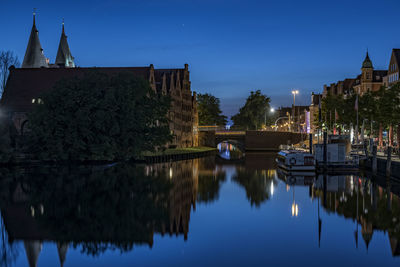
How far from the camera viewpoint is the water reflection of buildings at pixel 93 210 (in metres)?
23.4

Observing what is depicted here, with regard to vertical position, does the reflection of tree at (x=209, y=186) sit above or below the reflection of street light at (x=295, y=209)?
above

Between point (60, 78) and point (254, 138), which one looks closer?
point (60, 78)

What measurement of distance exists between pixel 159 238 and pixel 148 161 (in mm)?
45821

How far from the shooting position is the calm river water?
20.8 m

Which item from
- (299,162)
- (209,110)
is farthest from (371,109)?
(209,110)

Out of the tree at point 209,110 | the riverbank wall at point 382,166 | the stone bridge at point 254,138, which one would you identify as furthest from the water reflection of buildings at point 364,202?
the tree at point 209,110

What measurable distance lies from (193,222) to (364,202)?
43.7ft

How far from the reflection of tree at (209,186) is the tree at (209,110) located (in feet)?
284

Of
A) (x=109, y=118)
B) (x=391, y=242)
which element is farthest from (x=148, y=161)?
(x=391, y=242)

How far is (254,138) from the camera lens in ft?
407

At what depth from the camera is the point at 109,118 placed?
50.9 meters

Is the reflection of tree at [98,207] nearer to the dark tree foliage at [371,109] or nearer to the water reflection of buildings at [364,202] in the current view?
the water reflection of buildings at [364,202]

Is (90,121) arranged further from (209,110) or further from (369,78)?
(209,110)

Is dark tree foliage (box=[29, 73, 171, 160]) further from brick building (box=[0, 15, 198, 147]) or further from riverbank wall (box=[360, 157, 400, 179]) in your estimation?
riverbank wall (box=[360, 157, 400, 179])
